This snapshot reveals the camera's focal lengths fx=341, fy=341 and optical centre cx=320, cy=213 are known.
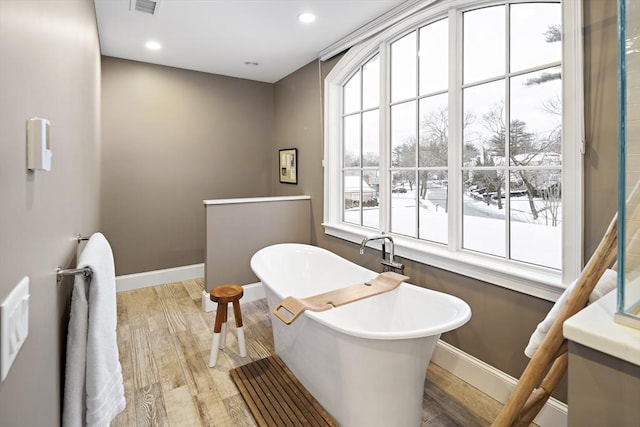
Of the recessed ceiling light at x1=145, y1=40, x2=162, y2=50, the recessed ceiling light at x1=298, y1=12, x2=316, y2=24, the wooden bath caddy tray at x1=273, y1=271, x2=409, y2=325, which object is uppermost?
the recessed ceiling light at x1=145, y1=40, x2=162, y2=50

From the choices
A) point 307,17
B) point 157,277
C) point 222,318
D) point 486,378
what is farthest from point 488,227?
point 157,277

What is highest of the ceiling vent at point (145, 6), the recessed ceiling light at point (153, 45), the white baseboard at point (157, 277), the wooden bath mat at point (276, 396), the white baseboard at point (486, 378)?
the recessed ceiling light at point (153, 45)

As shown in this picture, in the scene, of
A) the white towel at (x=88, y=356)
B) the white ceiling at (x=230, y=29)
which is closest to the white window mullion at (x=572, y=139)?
the white ceiling at (x=230, y=29)

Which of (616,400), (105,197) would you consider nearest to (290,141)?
(105,197)

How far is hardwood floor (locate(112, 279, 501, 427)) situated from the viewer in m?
1.92

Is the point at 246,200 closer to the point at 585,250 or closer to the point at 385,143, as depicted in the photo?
the point at 385,143

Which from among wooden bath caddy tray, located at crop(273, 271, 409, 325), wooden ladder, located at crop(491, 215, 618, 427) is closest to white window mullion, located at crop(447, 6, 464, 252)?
wooden bath caddy tray, located at crop(273, 271, 409, 325)

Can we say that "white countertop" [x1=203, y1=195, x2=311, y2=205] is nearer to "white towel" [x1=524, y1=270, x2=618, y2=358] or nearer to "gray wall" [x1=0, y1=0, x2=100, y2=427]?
"gray wall" [x1=0, y1=0, x2=100, y2=427]

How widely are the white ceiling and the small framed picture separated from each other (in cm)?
101

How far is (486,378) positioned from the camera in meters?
2.09

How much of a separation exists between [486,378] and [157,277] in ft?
11.8

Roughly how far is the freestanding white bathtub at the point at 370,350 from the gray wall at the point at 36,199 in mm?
1096

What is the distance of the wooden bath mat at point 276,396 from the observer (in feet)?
6.14

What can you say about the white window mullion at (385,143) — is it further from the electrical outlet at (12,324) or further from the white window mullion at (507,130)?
the electrical outlet at (12,324)
